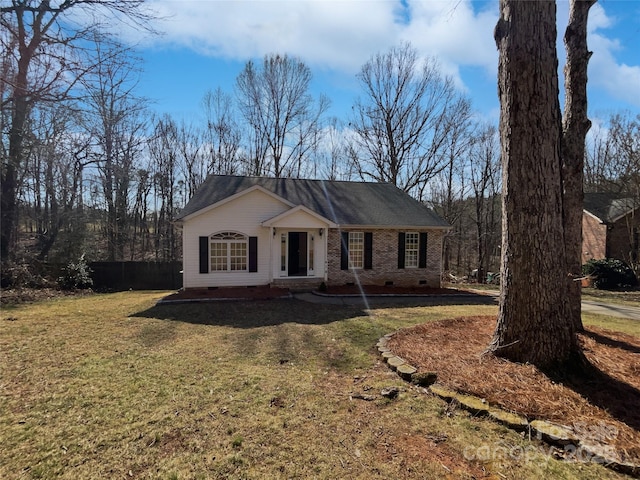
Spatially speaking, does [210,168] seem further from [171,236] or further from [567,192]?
[567,192]

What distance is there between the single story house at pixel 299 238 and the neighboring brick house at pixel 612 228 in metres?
13.1

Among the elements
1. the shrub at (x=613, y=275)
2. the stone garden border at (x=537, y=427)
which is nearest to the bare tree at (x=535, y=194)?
the stone garden border at (x=537, y=427)

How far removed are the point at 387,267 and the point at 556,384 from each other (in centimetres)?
1072

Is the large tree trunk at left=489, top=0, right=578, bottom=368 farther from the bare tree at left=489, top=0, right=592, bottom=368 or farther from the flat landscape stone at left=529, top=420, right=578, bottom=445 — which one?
the flat landscape stone at left=529, top=420, right=578, bottom=445

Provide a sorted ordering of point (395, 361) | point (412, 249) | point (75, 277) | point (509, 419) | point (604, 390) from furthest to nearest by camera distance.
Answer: point (75, 277) → point (412, 249) → point (395, 361) → point (604, 390) → point (509, 419)

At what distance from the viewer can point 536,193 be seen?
4.39 m

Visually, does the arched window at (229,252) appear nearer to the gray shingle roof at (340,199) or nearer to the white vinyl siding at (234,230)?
the white vinyl siding at (234,230)

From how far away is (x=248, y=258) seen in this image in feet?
44.2

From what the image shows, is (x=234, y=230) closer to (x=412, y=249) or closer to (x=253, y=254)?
(x=253, y=254)

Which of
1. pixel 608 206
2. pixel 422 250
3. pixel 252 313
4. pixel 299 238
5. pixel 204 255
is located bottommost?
pixel 252 313

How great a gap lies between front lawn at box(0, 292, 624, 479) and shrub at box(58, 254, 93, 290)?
32.9ft

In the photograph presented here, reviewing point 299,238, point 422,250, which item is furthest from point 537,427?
point 299,238

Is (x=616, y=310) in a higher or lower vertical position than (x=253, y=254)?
lower

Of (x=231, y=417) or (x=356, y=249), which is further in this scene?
(x=356, y=249)
